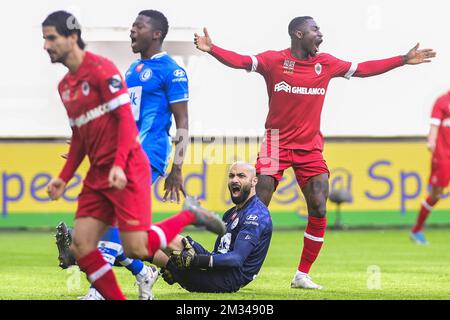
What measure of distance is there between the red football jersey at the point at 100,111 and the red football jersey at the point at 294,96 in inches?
124

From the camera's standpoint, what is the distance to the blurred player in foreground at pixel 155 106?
9125mm

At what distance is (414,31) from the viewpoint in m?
21.3

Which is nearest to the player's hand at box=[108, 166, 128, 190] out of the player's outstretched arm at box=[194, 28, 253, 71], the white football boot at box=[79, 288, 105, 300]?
the white football boot at box=[79, 288, 105, 300]

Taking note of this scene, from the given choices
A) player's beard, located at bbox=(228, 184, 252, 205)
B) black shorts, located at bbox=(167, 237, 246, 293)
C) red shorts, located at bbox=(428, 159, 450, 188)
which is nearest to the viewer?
black shorts, located at bbox=(167, 237, 246, 293)

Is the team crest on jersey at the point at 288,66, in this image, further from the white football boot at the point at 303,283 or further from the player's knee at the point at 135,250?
the player's knee at the point at 135,250

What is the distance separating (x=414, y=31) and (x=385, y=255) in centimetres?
775

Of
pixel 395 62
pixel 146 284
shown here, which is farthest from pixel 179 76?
pixel 395 62

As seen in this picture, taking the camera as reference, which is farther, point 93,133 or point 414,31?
point 414,31

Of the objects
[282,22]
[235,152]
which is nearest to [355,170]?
[235,152]

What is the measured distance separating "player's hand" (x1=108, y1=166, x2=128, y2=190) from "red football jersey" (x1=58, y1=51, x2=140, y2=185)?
3.4 inches

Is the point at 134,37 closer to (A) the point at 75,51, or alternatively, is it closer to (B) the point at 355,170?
(A) the point at 75,51

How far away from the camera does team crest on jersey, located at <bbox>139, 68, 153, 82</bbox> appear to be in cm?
926

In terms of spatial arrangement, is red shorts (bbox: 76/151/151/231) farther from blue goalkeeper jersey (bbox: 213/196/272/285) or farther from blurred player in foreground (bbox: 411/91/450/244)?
blurred player in foreground (bbox: 411/91/450/244)

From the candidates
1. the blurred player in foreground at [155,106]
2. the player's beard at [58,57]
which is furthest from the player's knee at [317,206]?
the player's beard at [58,57]
